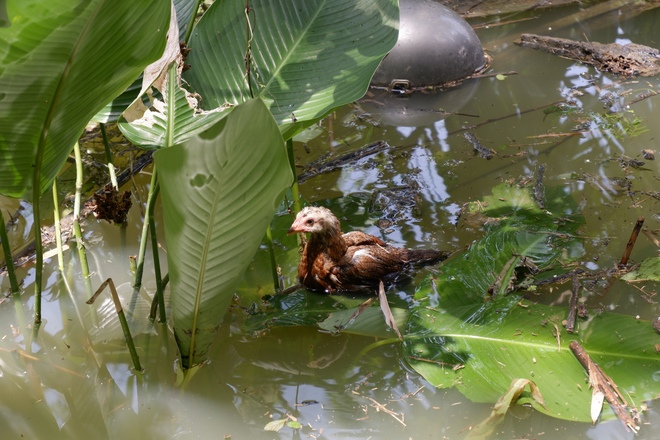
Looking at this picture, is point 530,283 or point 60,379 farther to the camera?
point 530,283

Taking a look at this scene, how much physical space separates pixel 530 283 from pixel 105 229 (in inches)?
76.0

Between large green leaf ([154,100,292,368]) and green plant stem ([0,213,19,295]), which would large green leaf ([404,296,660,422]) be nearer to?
large green leaf ([154,100,292,368])

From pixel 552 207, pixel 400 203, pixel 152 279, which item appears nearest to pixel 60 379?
pixel 152 279

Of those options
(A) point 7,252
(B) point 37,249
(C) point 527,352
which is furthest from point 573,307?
(A) point 7,252

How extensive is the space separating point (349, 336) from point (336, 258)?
1.25 feet

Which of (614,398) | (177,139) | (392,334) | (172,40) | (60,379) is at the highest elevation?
(172,40)

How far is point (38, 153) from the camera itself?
1845mm

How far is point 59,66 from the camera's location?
1.63 m

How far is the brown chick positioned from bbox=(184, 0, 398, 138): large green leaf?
0.62 meters

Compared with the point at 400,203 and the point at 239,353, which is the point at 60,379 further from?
the point at 400,203

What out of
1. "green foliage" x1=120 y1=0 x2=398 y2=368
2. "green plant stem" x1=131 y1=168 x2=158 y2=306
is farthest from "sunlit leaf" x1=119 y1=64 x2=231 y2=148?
"green plant stem" x1=131 y1=168 x2=158 y2=306

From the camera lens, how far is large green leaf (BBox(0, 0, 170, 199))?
150cm

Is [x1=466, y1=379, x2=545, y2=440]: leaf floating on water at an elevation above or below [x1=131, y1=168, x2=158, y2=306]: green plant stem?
below

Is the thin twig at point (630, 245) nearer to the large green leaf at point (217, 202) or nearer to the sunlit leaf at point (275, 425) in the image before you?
the sunlit leaf at point (275, 425)
